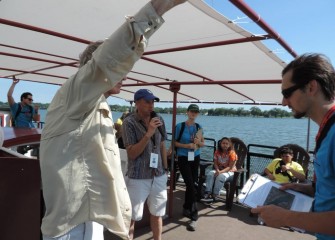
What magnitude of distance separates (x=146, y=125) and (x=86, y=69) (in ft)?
6.24

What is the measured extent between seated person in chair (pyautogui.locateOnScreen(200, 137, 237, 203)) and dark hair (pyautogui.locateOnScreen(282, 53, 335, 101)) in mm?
4743

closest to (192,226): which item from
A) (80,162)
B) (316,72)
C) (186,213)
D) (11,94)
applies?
(186,213)

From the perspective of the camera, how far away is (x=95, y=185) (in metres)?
1.49

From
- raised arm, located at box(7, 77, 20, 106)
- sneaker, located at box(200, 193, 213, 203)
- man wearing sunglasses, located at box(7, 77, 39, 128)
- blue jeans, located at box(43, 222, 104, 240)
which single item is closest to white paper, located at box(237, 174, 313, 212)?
blue jeans, located at box(43, 222, 104, 240)

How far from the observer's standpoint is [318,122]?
129 centimetres

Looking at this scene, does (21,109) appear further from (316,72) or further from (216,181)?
Result: (316,72)

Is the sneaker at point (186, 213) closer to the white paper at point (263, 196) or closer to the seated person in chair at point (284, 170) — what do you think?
the seated person in chair at point (284, 170)

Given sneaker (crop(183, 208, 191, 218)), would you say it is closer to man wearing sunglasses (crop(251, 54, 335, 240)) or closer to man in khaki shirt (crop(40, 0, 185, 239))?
man in khaki shirt (crop(40, 0, 185, 239))

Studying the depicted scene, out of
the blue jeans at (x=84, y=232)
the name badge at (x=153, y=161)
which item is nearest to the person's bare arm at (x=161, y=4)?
the blue jeans at (x=84, y=232)

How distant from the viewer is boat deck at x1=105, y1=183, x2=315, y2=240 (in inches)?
163

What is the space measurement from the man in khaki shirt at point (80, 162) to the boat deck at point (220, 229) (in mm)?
2610

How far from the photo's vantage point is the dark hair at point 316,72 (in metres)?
1.24

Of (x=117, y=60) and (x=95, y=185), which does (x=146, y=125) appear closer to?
(x=95, y=185)

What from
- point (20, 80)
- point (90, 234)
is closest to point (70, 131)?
point (90, 234)
